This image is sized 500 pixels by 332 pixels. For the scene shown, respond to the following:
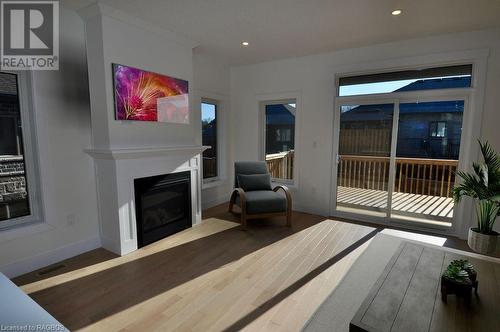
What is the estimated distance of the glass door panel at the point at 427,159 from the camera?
3.61 m

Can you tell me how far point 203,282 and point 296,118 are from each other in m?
3.21

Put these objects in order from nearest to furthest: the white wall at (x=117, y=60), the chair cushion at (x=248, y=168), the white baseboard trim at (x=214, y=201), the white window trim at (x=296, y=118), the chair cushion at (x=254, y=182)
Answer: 1. the white wall at (x=117, y=60)
2. the chair cushion at (x=254, y=182)
3. the chair cushion at (x=248, y=168)
4. the white window trim at (x=296, y=118)
5. the white baseboard trim at (x=214, y=201)

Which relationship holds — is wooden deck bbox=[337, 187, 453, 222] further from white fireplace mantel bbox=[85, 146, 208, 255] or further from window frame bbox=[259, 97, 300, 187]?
white fireplace mantel bbox=[85, 146, 208, 255]

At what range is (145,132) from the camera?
3201 mm

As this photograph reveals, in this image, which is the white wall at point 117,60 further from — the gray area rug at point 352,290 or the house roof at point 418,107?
the house roof at point 418,107

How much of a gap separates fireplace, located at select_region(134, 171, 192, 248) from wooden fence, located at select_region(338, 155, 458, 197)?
8.60ft

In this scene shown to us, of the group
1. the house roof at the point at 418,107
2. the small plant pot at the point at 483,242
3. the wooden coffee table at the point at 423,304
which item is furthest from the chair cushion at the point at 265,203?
the small plant pot at the point at 483,242

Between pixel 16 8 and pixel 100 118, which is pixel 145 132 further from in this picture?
pixel 16 8

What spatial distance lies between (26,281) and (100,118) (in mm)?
1741

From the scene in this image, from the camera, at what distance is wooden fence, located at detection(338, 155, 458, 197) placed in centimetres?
381

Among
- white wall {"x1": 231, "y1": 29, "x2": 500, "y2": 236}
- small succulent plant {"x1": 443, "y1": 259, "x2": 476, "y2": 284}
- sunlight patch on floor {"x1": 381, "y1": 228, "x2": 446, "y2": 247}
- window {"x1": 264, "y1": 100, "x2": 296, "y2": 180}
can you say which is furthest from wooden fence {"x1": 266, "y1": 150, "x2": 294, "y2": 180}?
small succulent plant {"x1": 443, "y1": 259, "x2": 476, "y2": 284}

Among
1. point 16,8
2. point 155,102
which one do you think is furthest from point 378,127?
point 16,8

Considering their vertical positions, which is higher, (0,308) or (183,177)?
(183,177)

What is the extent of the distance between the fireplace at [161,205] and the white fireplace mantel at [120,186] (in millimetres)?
80
